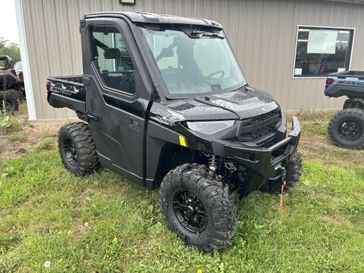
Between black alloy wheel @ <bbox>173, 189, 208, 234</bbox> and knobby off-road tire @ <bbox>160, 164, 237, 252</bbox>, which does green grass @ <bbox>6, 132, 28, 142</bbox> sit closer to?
knobby off-road tire @ <bbox>160, 164, 237, 252</bbox>

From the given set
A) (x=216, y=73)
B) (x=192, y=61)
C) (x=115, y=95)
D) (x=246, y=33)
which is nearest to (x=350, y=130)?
(x=246, y=33)

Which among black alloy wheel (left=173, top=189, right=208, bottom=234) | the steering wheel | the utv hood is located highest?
the steering wheel

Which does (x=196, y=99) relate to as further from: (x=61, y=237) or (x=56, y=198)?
(x=56, y=198)

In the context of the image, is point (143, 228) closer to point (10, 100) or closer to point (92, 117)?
point (92, 117)

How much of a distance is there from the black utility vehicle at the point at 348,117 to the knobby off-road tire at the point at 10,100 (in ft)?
26.0

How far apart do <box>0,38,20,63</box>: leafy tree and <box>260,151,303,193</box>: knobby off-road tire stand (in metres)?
24.2

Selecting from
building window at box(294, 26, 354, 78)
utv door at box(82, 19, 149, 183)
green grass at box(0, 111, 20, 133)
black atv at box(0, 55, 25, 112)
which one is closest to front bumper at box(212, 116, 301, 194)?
utv door at box(82, 19, 149, 183)

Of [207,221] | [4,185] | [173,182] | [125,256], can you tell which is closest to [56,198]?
[4,185]

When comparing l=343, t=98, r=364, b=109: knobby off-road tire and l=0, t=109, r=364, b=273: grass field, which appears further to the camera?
l=343, t=98, r=364, b=109: knobby off-road tire

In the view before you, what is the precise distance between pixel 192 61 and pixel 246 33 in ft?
18.9

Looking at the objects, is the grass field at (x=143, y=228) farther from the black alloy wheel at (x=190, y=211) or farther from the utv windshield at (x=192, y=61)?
the utv windshield at (x=192, y=61)

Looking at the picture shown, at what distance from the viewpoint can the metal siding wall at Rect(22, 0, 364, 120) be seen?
7.18 m

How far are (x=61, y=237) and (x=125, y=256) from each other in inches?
28.0

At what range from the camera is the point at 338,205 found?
12.9 feet
